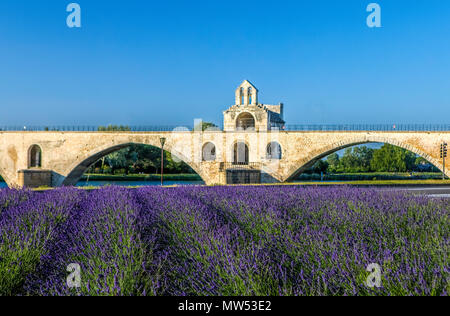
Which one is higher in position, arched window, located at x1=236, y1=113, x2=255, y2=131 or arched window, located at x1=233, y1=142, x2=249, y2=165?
arched window, located at x1=236, y1=113, x2=255, y2=131

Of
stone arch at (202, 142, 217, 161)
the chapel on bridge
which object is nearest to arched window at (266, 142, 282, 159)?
the chapel on bridge

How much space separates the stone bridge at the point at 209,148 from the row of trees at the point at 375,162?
25.5 m

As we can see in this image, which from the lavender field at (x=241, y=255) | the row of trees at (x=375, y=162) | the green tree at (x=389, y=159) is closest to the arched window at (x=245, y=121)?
the row of trees at (x=375, y=162)

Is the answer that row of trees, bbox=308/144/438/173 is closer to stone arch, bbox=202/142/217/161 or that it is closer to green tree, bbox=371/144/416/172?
green tree, bbox=371/144/416/172

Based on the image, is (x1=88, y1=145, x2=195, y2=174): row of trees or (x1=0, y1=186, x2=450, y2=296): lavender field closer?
(x1=0, y1=186, x2=450, y2=296): lavender field

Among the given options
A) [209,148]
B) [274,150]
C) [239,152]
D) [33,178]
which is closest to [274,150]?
[274,150]

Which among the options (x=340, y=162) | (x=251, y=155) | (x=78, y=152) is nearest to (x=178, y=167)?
(x=78, y=152)

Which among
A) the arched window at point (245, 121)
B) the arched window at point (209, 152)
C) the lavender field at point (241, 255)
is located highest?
the arched window at point (245, 121)

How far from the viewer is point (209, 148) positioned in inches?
1486

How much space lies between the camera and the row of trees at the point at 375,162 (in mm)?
59719

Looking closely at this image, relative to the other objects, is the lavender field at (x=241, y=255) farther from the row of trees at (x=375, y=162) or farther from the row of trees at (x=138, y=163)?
the row of trees at (x=375, y=162)

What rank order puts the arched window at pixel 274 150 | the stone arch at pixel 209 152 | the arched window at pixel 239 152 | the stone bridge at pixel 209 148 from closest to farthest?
the stone bridge at pixel 209 148, the arched window at pixel 274 150, the stone arch at pixel 209 152, the arched window at pixel 239 152

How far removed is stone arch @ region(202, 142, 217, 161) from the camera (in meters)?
36.7

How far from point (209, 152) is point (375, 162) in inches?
1398
